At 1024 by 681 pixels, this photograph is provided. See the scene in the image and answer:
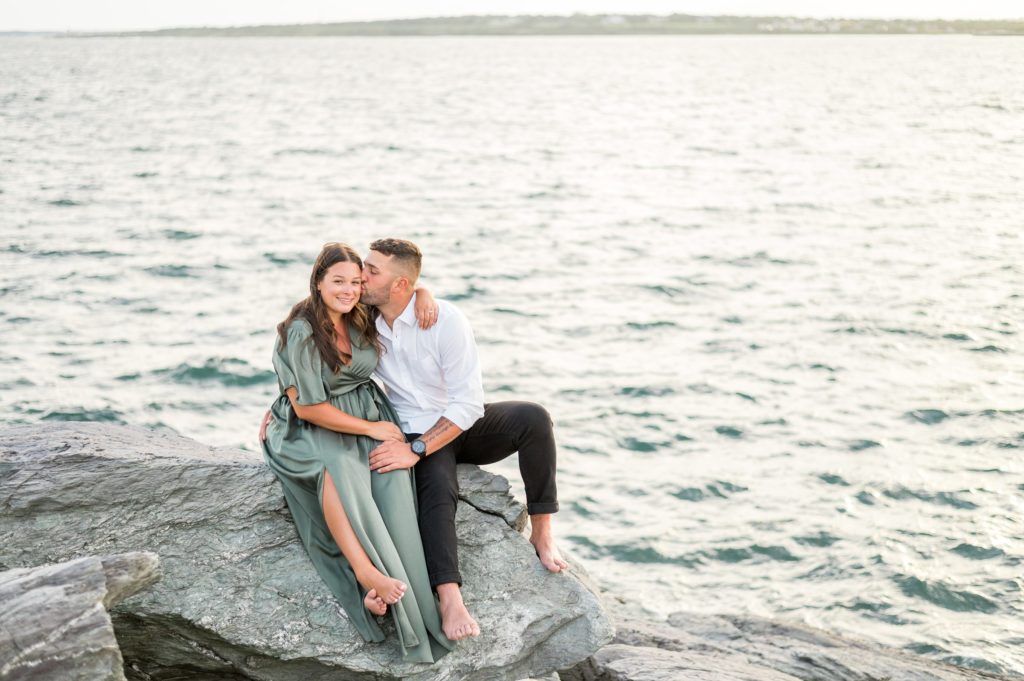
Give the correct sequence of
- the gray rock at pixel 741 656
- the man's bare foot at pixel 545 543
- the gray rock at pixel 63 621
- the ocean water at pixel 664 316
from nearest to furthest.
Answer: the gray rock at pixel 63 621 → the man's bare foot at pixel 545 543 → the gray rock at pixel 741 656 → the ocean water at pixel 664 316

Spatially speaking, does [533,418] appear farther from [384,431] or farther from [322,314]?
[322,314]

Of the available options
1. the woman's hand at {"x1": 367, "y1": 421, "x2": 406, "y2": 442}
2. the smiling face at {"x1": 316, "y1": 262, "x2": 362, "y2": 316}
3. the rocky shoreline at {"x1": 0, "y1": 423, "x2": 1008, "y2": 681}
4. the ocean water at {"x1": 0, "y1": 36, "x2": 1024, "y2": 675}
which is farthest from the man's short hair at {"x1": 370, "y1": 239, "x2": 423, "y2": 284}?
the ocean water at {"x1": 0, "y1": 36, "x2": 1024, "y2": 675}

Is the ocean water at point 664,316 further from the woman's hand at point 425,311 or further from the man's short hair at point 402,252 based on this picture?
the man's short hair at point 402,252

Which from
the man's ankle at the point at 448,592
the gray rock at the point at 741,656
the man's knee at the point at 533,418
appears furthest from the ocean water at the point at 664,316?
the man's ankle at the point at 448,592

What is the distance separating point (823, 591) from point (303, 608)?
234 inches

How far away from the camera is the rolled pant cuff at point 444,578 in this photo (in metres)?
5.77

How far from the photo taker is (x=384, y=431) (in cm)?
605

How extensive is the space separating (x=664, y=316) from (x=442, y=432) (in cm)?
1253

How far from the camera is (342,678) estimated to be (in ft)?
19.0

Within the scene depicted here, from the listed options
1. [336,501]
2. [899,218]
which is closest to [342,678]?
[336,501]

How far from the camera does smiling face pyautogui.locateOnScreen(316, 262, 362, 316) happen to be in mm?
5875

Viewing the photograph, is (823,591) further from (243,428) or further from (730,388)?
(243,428)

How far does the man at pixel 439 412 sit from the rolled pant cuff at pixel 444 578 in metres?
0.16

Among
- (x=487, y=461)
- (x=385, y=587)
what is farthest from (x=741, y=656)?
(x=385, y=587)
